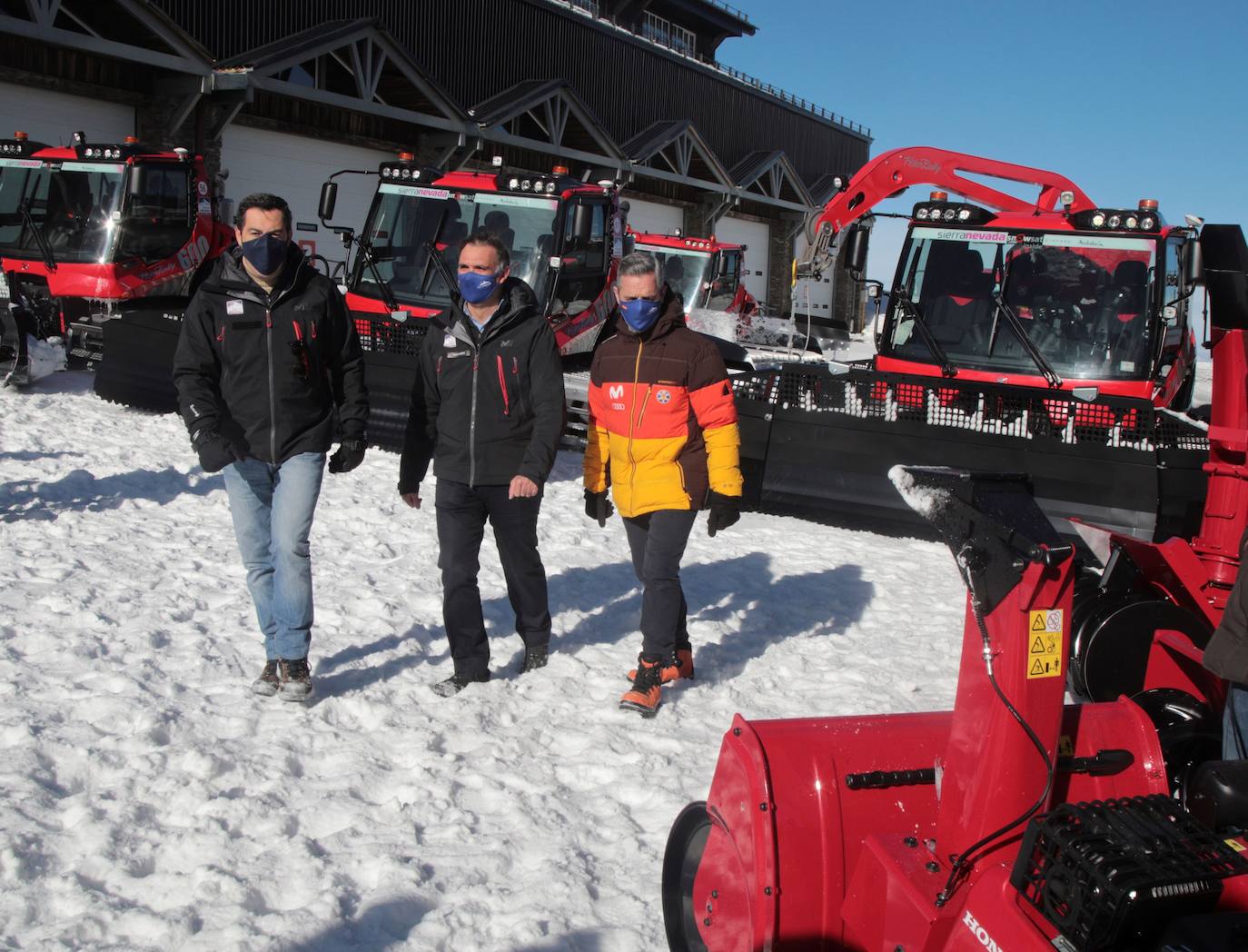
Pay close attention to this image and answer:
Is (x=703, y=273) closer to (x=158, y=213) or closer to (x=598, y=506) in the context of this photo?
(x=158, y=213)

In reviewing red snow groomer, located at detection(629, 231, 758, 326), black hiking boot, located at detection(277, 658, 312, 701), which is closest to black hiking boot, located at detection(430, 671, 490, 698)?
black hiking boot, located at detection(277, 658, 312, 701)

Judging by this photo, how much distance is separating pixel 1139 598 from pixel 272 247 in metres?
3.64

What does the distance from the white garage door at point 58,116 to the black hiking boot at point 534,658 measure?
14780 mm

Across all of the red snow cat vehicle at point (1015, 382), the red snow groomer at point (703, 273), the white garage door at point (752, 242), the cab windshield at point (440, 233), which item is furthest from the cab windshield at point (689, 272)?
the white garage door at point (752, 242)

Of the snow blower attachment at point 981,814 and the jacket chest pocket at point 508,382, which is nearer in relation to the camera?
the snow blower attachment at point 981,814

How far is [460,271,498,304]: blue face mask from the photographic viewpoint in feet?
15.1

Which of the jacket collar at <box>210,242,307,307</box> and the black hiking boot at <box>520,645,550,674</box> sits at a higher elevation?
the jacket collar at <box>210,242,307,307</box>

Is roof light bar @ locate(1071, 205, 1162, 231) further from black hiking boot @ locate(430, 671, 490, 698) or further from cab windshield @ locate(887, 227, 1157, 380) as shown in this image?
black hiking boot @ locate(430, 671, 490, 698)

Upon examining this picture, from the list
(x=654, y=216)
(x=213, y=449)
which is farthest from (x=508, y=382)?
(x=654, y=216)

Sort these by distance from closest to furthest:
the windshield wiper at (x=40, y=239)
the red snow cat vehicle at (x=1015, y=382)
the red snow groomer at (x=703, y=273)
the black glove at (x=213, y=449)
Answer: the black glove at (x=213, y=449) < the red snow cat vehicle at (x=1015, y=382) < the windshield wiper at (x=40, y=239) < the red snow groomer at (x=703, y=273)

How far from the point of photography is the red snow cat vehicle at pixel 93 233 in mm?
12000

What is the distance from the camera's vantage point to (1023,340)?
27.5 feet

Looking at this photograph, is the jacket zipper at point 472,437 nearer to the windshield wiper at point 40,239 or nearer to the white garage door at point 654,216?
the windshield wiper at point 40,239

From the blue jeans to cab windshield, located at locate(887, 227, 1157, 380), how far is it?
19.2ft
